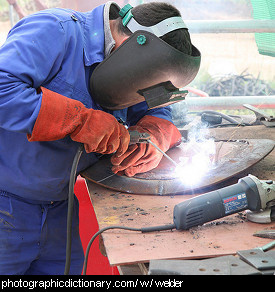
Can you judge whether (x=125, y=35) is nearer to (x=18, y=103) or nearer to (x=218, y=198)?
(x=18, y=103)

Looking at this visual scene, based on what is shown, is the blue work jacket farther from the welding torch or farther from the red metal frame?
the red metal frame

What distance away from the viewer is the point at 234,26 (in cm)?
352

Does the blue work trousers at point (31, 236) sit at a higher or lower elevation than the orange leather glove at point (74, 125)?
lower

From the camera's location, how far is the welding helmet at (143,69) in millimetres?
1633

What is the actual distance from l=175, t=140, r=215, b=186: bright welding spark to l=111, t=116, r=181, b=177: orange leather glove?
0.13m

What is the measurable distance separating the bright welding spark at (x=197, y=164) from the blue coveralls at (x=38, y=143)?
432mm

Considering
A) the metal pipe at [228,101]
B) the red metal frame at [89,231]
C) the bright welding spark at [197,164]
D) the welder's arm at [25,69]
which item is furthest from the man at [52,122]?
the metal pipe at [228,101]

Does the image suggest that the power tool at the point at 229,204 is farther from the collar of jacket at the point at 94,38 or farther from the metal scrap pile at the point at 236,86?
the metal scrap pile at the point at 236,86

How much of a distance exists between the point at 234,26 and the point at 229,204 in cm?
250

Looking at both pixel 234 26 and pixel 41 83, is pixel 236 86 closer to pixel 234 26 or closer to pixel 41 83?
pixel 234 26

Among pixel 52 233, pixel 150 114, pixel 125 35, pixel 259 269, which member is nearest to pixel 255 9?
pixel 150 114

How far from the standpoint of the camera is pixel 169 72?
1685mm

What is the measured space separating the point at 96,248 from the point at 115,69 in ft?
4.67

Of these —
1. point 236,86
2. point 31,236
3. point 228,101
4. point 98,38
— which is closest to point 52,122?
point 98,38
